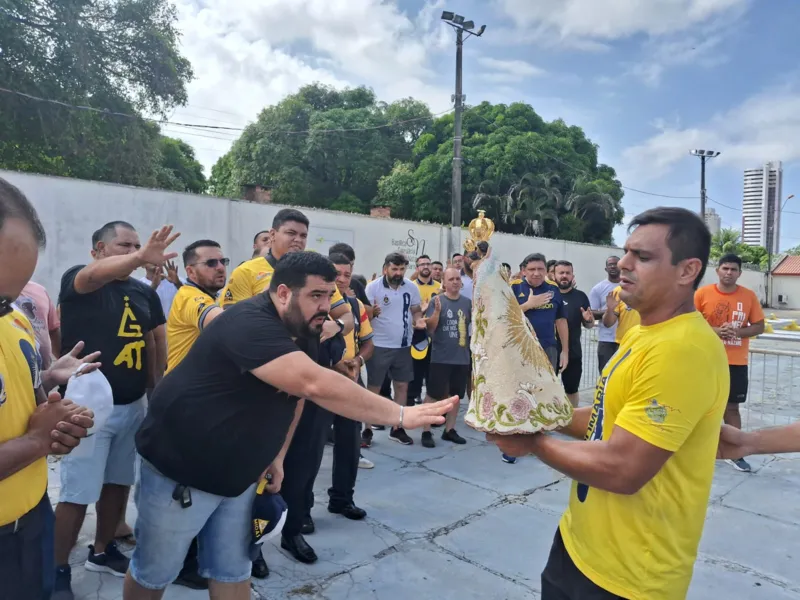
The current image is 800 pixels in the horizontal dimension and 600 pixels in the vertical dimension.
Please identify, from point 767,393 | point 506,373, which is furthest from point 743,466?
point 506,373

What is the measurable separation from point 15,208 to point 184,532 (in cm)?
152

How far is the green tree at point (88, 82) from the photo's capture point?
16703mm

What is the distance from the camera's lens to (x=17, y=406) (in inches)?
66.9

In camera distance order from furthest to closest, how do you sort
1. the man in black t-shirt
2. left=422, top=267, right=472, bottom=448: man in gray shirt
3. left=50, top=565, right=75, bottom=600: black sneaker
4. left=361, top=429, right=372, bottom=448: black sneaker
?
left=422, top=267, right=472, bottom=448: man in gray shirt, left=361, top=429, right=372, bottom=448: black sneaker, the man in black t-shirt, left=50, top=565, right=75, bottom=600: black sneaker

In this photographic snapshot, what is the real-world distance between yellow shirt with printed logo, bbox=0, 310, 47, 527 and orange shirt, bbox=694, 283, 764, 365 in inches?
225

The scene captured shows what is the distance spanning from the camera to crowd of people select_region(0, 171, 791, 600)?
1639 mm

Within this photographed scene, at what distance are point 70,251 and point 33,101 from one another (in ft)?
34.7

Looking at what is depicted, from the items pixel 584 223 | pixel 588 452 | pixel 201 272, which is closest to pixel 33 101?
pixel 201 272

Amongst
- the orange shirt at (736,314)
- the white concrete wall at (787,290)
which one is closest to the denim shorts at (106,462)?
the orange shirt at (736,314)

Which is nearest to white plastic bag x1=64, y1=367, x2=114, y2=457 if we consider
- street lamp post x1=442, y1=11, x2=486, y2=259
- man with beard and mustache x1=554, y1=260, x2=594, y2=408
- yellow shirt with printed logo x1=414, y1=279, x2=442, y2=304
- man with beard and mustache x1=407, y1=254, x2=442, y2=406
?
man with beard and mustache x1=407, y1=254, x2=442, y2=406

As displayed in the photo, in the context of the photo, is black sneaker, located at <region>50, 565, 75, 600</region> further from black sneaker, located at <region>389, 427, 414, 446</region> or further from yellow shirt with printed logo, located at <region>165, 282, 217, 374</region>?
black sneaker, located at <region>389, 427, 414, 446</region>

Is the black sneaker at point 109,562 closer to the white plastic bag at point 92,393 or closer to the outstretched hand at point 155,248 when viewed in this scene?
the white plastic bag at point 92,393

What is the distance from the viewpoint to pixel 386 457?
555 cm

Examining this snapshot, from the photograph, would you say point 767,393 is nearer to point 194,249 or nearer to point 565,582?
point 565,582
